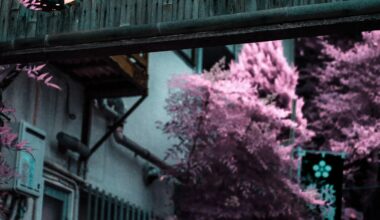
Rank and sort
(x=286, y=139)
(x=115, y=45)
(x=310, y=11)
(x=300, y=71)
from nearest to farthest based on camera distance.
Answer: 1. (x=310, y=11)
2. (x=115, y=45)
3. (x=286, y=139)
4. (x=300, y=71)

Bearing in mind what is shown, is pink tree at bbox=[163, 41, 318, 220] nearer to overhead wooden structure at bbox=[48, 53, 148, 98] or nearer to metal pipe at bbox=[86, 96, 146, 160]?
metal pipe at bbox=[86, 96, 146, 160]

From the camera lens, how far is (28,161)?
48.1ft

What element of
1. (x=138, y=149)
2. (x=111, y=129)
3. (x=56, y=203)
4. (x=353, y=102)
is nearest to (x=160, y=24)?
(x=56, y=203)

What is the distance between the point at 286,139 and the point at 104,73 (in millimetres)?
6213

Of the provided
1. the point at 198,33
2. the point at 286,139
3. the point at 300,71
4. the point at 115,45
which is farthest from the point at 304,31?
the point at 300,71

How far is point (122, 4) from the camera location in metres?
12.1

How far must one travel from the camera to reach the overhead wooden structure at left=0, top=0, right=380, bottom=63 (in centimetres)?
1091

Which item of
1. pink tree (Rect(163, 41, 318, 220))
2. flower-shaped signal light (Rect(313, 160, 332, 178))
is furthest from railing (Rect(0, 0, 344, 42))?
flower-shaped signal light (Rect(313, 160, 332, 178))

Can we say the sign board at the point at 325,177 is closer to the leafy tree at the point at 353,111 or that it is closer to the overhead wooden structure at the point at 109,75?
the leafy tree at the point at 353,111

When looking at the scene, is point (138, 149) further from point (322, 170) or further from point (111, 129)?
point (322, 170)

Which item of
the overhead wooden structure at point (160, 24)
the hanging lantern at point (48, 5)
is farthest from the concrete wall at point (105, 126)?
the hanging lantern at point (48, 5)

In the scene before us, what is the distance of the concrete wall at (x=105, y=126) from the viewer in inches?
626

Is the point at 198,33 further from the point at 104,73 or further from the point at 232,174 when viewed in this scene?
the point at 232,174

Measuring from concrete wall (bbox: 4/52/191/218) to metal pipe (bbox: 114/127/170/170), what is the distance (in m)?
0.17
